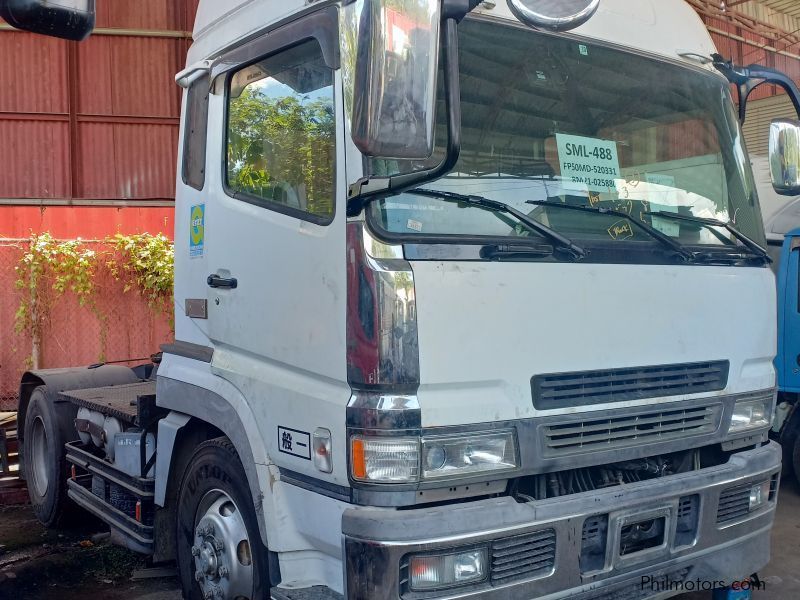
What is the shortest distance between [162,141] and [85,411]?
11.0 m

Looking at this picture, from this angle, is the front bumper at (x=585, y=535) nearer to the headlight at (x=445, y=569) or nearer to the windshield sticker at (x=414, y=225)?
the headlight at (x=445, y=569)

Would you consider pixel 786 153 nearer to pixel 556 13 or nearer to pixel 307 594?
pixel 556 13

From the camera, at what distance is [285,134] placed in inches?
127

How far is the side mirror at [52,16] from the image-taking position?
2.45 metres

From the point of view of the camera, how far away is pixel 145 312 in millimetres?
11062

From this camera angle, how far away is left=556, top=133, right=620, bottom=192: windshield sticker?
10.4 ft

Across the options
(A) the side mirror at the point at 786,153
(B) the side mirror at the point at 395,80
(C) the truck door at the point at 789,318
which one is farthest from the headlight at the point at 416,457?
(C) the truck door at the point at 789,318

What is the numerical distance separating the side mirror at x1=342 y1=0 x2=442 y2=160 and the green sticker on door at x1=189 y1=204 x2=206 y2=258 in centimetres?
160

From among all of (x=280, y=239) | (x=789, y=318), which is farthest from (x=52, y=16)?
(x=789, y=318)

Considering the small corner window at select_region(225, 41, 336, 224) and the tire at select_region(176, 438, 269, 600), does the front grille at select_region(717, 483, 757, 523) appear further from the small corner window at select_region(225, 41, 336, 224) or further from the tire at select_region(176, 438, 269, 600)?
the small corner window at select_region(225, 41, 336, 224)

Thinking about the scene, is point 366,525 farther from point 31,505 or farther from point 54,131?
point 54,131

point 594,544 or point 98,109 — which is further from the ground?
point 98,109

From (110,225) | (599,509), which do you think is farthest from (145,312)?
(599,509)

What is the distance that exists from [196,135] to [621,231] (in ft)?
6.60
